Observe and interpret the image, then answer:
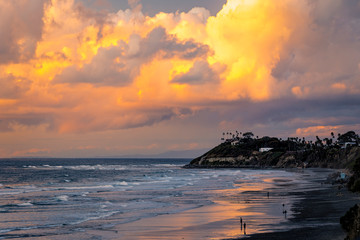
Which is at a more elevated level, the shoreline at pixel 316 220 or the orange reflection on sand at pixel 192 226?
the shoreline at pixel 316 220

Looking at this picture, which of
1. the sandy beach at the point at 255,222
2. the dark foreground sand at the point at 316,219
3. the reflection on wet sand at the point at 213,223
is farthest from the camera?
the reflection on wet sand at the point at 213,223

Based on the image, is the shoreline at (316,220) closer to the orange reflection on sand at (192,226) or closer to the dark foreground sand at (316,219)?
the dark foreground sand at (316,219)

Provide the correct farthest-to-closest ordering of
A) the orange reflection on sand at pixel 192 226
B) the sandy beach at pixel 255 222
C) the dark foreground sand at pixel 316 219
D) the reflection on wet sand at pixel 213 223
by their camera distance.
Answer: the reflection on wet sand at pixel 213 223 < the orange reflection on sand at pixel 192 226 < the sandy beach at pixel 255 222 < the dark foreground sand at pixel 316 219

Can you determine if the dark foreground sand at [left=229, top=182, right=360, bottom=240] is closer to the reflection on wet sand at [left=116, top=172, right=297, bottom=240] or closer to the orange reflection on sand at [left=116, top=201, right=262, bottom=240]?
Answer: the reflection on wet sand at [left=116, top=172, right=297, bottom=240]

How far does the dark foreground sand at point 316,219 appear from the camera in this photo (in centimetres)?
2933

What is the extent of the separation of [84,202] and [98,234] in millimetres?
22711

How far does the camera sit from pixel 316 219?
120 ft

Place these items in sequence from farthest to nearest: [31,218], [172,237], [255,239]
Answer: [31,218] → [172,237] → [255,239]

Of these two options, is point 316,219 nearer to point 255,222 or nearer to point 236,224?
point 255,222

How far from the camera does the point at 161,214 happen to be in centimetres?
4366

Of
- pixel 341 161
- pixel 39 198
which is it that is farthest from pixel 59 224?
pixel 341 161

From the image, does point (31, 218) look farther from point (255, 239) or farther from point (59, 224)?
point (255, 239)

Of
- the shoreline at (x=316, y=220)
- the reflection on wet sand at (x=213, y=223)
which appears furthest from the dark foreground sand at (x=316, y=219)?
the reflection on wet sand at (x=213, y=223)

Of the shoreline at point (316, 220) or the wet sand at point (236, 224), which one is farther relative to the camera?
the wet sand at point (236, 224)
